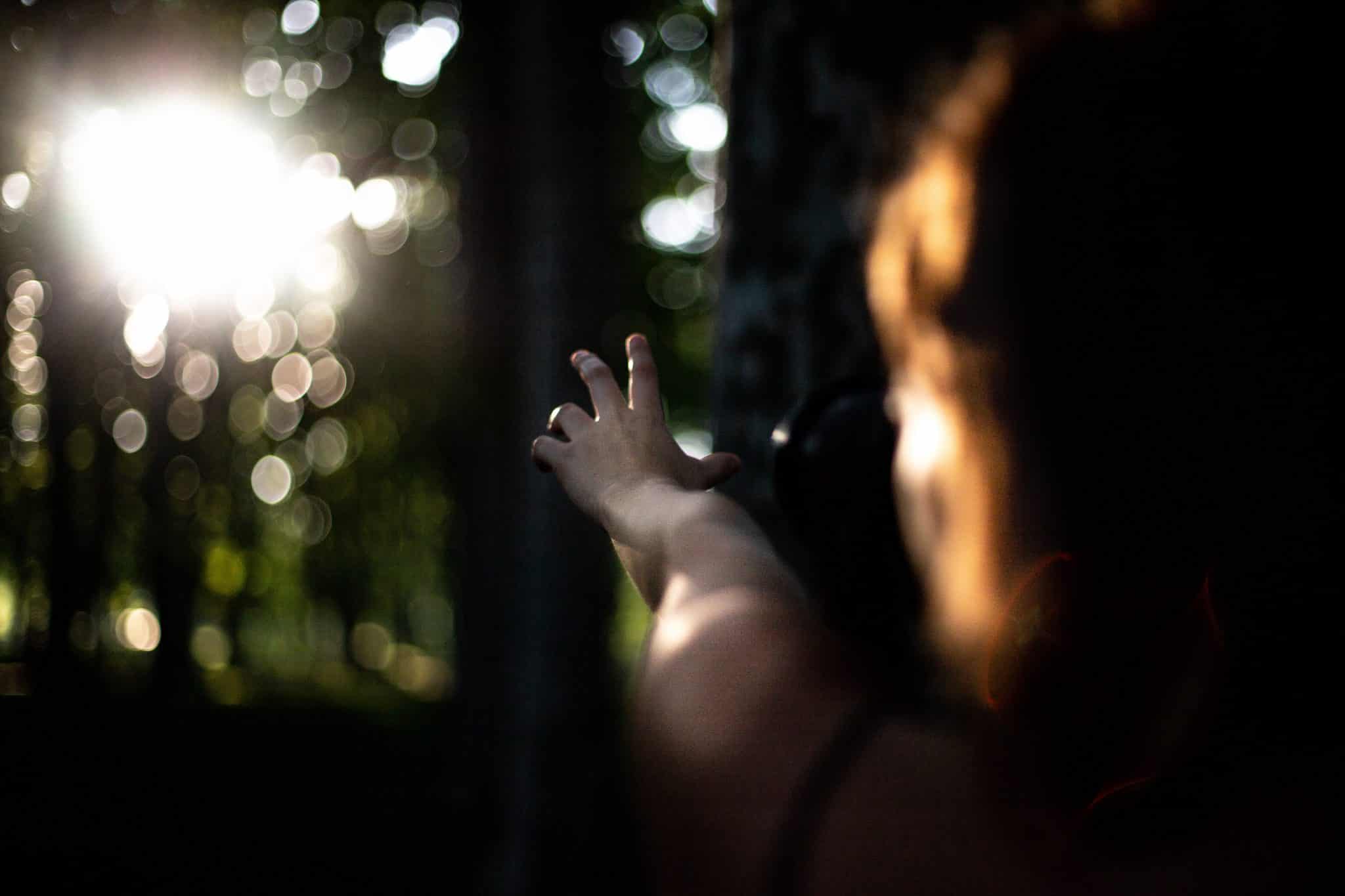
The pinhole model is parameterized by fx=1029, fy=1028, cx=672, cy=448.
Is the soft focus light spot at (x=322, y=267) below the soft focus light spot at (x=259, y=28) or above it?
below

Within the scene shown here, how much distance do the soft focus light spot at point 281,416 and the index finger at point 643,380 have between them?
1749 cm

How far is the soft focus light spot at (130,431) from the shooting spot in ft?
57.8

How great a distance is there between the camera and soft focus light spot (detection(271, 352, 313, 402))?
1700cm

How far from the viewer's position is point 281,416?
1819 centimetres

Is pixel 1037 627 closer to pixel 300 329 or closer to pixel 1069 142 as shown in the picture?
pixel 1069 142

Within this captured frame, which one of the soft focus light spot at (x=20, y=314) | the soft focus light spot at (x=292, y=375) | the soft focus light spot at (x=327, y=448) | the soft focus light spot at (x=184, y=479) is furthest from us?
the soft focus light spot at (x=327, y=448)

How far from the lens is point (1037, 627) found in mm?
786

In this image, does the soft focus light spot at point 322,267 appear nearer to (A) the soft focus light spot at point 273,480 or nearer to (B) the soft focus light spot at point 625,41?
(B) the soft focus light spot at point 625,41

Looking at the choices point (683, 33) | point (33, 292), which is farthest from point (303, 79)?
point (33, 292)

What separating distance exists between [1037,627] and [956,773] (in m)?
0.13

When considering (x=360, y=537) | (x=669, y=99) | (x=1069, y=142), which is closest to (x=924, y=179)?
(x=1069, y=142)

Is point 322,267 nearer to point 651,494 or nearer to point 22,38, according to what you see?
point 22,38

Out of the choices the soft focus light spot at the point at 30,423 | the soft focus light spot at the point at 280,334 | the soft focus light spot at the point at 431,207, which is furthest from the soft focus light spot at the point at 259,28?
the soft focus light spot at the point at 280,334

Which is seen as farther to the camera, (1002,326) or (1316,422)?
(1002,326)
